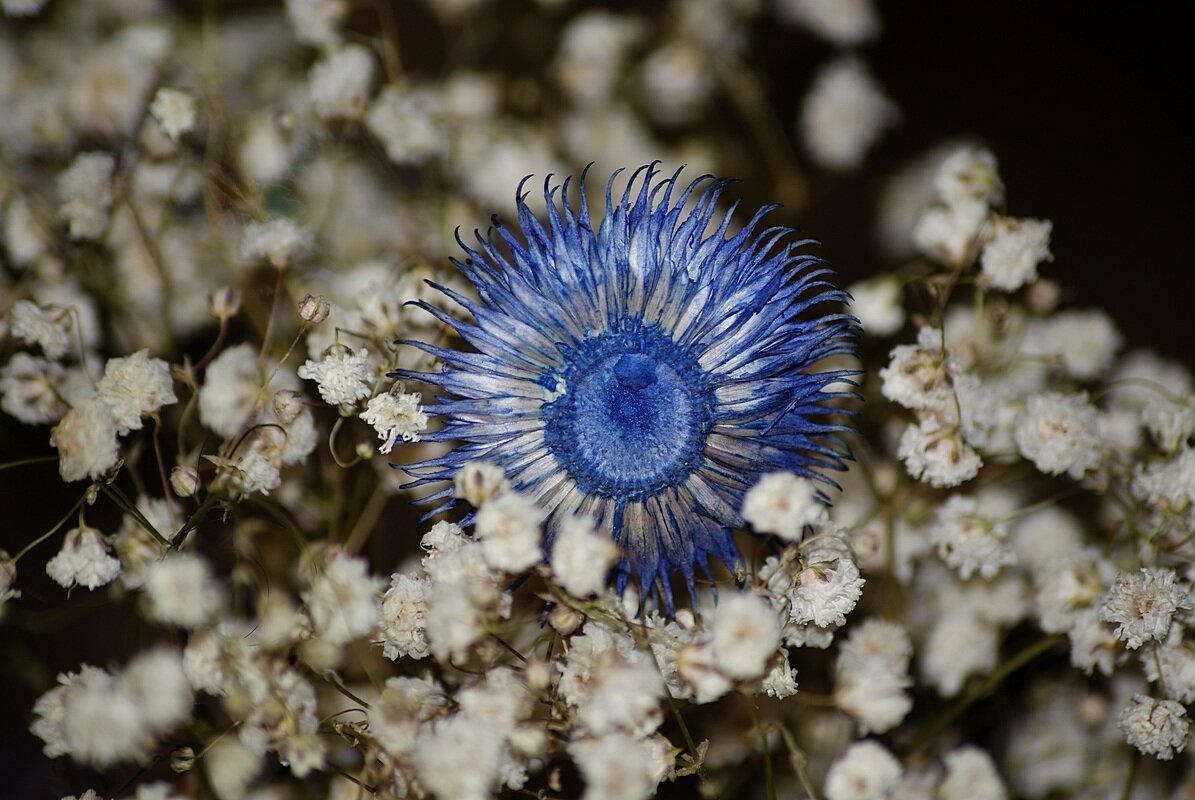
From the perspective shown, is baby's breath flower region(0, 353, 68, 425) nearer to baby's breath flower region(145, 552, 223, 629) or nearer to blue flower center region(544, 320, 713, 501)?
baby's breath flower region(145, 552, 223, 629)

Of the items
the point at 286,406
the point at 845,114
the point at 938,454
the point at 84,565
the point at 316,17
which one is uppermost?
the point at 845,114

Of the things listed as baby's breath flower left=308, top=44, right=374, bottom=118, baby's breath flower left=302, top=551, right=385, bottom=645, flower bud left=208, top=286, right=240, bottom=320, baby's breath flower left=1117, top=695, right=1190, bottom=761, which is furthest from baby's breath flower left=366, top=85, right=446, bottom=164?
baby's breath flower left=1117, top=695, right=1190, bottom=761

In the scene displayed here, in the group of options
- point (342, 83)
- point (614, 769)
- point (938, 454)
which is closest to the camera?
point (614, 769)

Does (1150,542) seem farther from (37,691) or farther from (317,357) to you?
(37,691)

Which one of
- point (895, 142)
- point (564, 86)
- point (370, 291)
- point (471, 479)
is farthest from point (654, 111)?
point (471, 479)

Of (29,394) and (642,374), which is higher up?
(642,374)

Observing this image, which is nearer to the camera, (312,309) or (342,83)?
(312,309)

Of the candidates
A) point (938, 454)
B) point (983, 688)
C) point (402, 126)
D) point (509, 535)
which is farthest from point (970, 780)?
point (402, 126)

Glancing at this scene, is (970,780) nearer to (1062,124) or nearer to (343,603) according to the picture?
(343,603)
